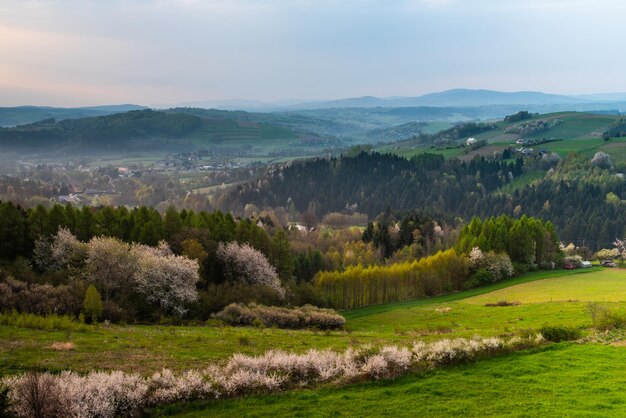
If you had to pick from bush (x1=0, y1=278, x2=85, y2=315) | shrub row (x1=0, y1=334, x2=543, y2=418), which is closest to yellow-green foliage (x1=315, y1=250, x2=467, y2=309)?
bush (x1=0, y1=278, x2=85, y2=315)

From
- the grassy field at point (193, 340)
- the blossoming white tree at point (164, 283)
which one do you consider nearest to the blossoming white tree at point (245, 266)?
the grassy field at point (193, 340)

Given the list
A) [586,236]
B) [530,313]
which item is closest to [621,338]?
[530,313]

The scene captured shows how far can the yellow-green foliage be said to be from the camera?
82375 millimetres

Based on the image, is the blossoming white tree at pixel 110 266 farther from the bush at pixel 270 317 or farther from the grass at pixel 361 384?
the grass at pixel 361 384

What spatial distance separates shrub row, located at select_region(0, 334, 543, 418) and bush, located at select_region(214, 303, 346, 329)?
2269cm

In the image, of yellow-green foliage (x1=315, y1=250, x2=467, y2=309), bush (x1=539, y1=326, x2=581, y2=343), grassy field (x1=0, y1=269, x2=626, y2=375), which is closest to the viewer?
grassy field (x1=0, y1=269, x2=626, y2=375)

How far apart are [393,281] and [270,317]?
38870 mm

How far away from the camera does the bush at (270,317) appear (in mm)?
49750

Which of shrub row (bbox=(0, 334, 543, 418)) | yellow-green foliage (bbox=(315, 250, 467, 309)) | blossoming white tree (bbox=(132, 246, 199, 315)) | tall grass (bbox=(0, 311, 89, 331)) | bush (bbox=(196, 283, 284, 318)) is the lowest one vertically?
yellow-green foliage (bbox=(315, 250, 467, 309))

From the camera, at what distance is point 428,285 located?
85.8 metres

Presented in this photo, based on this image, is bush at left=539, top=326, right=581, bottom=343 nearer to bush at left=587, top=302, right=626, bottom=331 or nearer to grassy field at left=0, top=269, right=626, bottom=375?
bush at left=587, top=302, right=626, bottom=331

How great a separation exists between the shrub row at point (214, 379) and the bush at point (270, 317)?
2269cm

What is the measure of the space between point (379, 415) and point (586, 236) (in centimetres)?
18074

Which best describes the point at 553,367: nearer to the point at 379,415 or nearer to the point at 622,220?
the point at 379,415
